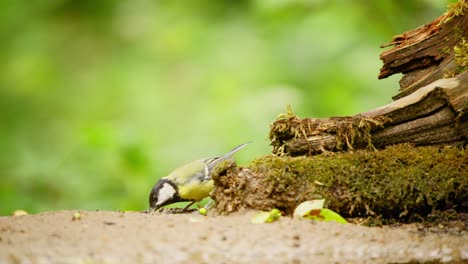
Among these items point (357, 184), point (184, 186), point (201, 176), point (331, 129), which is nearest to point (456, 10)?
point (331, 129)

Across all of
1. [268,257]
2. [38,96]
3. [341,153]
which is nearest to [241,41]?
[38,96]

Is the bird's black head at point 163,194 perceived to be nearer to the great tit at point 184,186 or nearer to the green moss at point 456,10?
the great tit at point 184,186

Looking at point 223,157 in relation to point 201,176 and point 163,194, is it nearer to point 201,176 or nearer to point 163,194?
point 201,176

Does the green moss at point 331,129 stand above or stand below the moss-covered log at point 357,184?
above

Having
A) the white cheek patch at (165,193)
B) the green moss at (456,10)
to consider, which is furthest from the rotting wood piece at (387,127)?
the white cheek patch at (165,193)

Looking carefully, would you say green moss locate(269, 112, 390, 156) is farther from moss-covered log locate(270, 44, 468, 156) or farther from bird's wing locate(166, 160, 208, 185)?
bird's wing locate(166, 160, 208, 185)

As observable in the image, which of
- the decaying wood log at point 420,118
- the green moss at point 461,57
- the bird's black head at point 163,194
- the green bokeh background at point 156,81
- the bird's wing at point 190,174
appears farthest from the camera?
the green bokeh background at point 156,81
